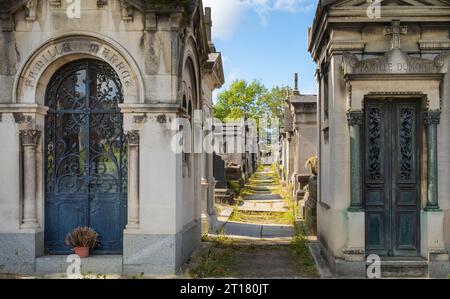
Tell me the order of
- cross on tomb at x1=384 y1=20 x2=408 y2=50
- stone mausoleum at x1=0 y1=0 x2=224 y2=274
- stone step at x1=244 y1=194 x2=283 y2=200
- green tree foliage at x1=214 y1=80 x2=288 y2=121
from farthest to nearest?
green tree foliage at x1=214 y1=80 x2=288 y2=121
stone step at x1=244 y1=194 x2=283 y2=200
cross on tomb at x1=384 y1=20 x2=408 y2=50
stone mausoleum at x1=0 y1=0 x2=224 y2=274

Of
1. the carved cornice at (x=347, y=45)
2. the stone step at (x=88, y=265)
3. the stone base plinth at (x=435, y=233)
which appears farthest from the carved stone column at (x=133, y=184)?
the stone base plinth at (x=435, y=233)

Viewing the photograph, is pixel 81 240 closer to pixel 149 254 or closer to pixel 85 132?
pixel 149 254

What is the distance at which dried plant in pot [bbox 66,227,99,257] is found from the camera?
304 inches

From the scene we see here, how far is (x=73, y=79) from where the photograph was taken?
8.09 m

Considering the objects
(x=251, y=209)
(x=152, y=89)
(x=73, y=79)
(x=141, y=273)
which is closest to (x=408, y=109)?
(x=152, y=89)

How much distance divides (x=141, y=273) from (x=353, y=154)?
12.4ft

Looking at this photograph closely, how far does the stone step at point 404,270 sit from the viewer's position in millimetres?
7633

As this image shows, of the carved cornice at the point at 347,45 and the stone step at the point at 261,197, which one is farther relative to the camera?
the stone step at the point at 261,197

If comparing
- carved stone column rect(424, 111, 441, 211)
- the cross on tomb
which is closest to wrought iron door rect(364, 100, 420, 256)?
carved stone column rect(424, 111, 441, 211)

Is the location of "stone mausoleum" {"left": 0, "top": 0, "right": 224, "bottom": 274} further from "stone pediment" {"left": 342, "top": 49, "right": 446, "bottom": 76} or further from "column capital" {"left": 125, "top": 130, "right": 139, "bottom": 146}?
"stone pediment" {"left": 342, "top": 49, "right": 446, "bottom": 76}

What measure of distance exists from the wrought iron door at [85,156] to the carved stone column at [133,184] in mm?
341

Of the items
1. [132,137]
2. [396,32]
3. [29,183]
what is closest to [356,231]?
[396,32]

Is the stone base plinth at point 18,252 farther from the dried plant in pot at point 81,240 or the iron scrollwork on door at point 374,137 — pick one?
the iron scrollwork on door at point 374,137

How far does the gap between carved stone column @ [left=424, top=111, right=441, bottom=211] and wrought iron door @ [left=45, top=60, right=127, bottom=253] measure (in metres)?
4.82
